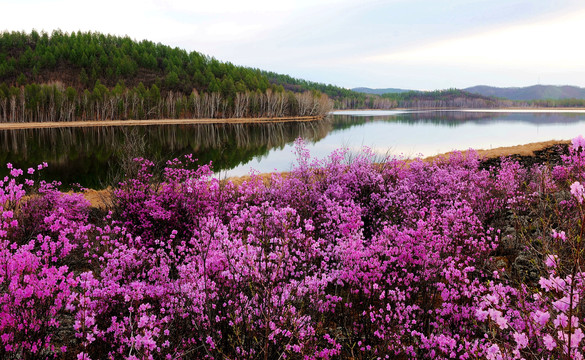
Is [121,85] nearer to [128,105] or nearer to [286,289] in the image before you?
[128,105]

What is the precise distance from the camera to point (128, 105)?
107938 millimetres

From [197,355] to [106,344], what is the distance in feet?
3.96

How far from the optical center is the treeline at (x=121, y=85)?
3733 inches

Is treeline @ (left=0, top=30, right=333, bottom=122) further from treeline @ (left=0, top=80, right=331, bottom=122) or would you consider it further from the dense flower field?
the dense flower field

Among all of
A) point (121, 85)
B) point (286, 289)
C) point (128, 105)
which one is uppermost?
point (121, 85)

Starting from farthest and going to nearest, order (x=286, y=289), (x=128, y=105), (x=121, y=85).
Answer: (x=121, y=85), (x=128, y=105), (x=286, y=289)

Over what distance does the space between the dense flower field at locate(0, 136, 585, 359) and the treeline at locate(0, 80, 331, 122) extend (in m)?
101

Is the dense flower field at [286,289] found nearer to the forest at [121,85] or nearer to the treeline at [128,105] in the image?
the treeline at [128,105]

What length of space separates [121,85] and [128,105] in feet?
71.3

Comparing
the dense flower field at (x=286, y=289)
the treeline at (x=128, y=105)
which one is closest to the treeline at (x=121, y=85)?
the treeline at (x=128, y=105)

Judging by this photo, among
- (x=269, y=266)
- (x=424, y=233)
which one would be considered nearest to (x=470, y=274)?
(x=424, y=233)

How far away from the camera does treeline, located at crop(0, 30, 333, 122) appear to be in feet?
311

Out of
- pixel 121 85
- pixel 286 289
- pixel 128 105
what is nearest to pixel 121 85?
pixel 121 85

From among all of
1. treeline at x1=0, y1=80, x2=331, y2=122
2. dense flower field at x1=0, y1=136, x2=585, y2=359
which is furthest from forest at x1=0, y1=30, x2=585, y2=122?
dense flower field at x1=0, y1=136, x2=585, y2=359
